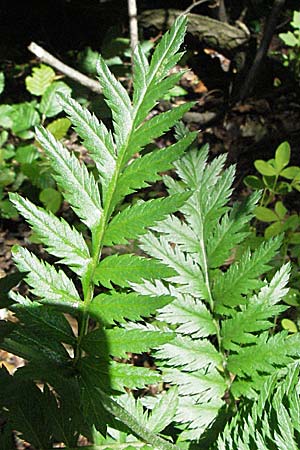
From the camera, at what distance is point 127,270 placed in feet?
3.16

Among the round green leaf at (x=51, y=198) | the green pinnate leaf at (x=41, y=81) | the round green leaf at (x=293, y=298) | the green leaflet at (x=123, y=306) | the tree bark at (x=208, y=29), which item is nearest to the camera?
the green leaflet at (x=123, y=306)

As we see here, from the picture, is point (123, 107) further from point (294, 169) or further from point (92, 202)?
point (294, 169)

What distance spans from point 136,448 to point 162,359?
238 mm

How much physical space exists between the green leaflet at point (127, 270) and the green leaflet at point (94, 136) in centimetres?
12

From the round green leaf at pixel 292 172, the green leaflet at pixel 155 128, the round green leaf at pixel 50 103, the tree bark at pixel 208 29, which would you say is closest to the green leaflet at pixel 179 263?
the green leaflet at pixel 155 128

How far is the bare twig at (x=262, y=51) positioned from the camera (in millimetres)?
3125

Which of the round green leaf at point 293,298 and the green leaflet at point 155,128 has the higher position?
the green leaflet at point 155,128

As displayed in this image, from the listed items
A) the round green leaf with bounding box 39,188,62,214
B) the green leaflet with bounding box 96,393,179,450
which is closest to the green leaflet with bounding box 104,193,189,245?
the green leaflet with bounding box 96,393,179,450

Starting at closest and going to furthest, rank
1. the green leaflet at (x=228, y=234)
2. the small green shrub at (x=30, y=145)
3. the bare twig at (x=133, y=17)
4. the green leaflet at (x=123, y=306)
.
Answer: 1. the green leaflet at (x=123, y=306)
2. the green leaflet at (x=228, y=234)
3. the bare twig at (x=133, y=17)
4. the small green shrub at (x=30, y=145)

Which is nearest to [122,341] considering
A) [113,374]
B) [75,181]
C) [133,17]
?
[113,374]

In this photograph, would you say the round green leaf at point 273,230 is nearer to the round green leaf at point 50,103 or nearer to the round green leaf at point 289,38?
the round green leaf at point 50,103

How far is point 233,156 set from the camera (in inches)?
128

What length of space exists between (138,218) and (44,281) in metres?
0.19

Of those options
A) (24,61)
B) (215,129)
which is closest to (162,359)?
(215,129)
